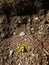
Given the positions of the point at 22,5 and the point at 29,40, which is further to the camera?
the point at 22,5

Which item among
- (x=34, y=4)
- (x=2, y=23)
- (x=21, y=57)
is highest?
(x=34, y=4)

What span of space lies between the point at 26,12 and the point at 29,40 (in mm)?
1018

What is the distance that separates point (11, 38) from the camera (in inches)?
199

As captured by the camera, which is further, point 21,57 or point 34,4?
point 34,4

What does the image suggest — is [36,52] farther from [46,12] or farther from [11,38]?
[46,12]

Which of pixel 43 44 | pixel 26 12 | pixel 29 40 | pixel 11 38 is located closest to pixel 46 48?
pixel 43 44

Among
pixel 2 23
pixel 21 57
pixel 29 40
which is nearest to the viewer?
pixel 21 57

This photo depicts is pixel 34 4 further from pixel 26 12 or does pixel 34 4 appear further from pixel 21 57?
pixel 21 57

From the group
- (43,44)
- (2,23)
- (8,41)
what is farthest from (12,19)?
(43,44)

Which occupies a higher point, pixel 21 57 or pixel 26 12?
pixel 26 12

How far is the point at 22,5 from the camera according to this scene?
5.41 metres

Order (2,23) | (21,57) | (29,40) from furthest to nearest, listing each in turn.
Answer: (2,23)
(29,40)
(21,57)

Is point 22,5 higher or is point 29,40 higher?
point 22,5

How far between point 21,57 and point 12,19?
4.31ft
